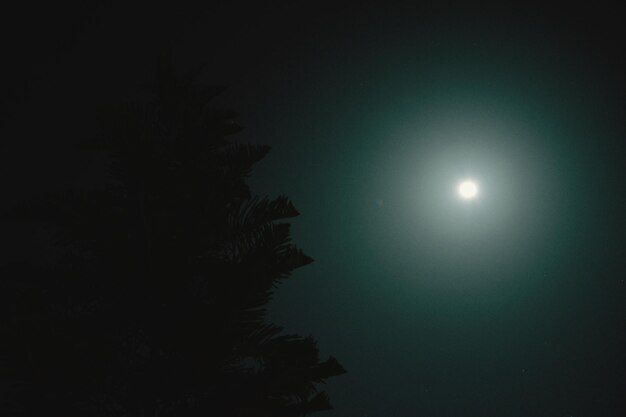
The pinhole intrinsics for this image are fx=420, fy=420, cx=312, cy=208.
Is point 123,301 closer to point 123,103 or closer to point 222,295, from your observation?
point 222,295

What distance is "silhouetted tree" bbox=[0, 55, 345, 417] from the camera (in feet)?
8.32

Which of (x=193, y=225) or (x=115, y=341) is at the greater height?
(x=193, y=225)

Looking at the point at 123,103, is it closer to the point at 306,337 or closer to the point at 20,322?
the point at 20,322

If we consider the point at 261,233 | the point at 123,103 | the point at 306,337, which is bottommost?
the point at 306,337

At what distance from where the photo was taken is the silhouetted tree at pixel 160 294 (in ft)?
8.32

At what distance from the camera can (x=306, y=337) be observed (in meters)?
3.09

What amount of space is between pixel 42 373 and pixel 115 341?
49 cm

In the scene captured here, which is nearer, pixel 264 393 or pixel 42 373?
pixel 42 373

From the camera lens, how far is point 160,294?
8.98 feet

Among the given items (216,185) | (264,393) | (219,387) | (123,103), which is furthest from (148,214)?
(264,393)

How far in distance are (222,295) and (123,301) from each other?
712mm

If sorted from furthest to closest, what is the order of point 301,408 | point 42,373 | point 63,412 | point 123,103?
point 123,103
point 301,408
point 63,412
point 42,373

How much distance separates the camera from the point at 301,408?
9.58ft

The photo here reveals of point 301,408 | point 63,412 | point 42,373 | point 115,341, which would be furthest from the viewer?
point 301,408
